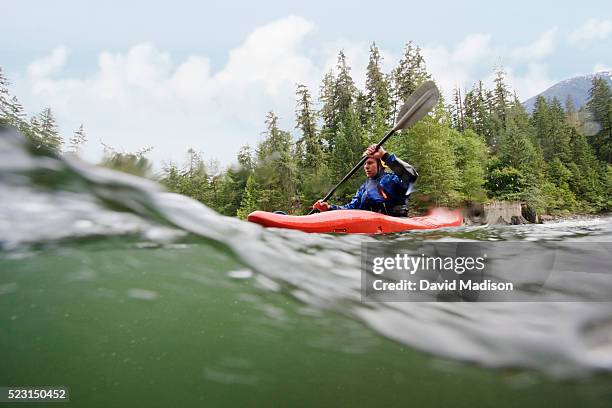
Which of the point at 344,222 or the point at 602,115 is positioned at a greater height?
the point at 602,115

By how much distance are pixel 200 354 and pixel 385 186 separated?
424cm

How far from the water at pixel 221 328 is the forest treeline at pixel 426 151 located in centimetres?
42

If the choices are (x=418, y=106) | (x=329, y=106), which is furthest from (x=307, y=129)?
(x=418, y=106)

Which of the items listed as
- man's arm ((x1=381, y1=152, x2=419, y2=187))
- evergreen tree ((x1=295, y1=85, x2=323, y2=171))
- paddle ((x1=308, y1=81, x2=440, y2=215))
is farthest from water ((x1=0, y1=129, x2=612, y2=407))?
evergreen tree ((x1=295, y1=85, x2=323, y2=171))

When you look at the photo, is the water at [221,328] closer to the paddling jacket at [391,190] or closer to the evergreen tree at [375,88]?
the paddling jacket at [391,190]

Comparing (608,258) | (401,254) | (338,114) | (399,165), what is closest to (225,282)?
(401,254)

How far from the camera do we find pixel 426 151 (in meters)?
14.2

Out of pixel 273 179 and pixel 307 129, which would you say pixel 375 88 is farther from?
pixel 273 179

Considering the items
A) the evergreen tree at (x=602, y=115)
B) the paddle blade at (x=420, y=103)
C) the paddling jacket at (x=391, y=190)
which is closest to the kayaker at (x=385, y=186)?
the paddling jacket at (x=391, y=190)

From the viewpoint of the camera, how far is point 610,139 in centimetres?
2703

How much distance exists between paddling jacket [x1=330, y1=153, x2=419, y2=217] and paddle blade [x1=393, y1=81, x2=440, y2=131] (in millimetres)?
980

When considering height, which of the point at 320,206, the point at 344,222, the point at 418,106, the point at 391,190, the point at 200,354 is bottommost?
the point at 200,354

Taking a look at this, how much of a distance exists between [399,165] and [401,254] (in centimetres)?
313

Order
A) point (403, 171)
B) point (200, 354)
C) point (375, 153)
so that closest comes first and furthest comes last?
point (200, 354)
point (403, 171)
point (375, 153)
